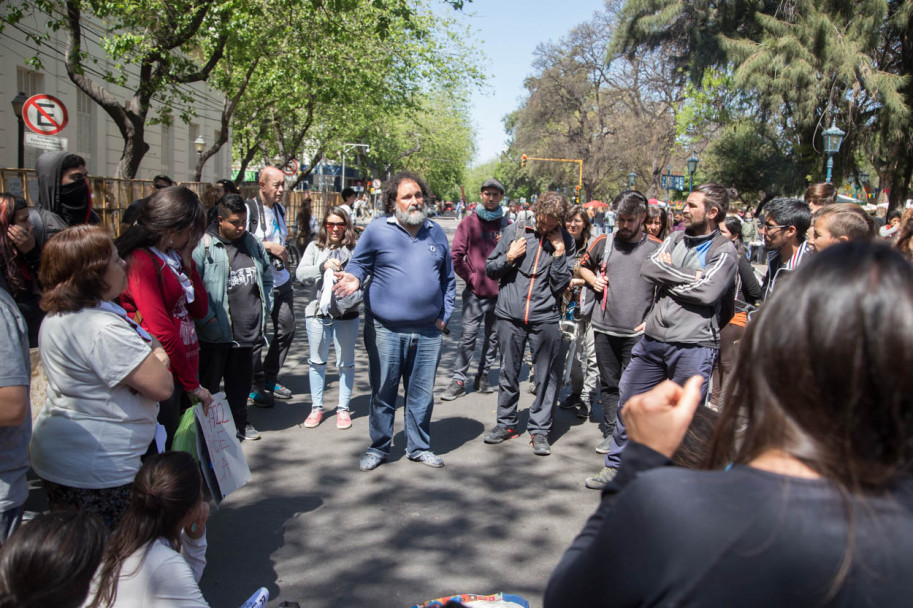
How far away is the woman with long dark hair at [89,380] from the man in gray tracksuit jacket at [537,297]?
10.4 ft

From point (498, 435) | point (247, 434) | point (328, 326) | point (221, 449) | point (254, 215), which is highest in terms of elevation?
point (254, 215)

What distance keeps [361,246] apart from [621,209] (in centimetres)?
193

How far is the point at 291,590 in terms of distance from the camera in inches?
137

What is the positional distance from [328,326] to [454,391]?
159 cm

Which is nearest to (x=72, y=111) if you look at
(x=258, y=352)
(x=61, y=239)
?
(x=258, y=352)

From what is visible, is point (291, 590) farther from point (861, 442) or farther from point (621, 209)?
point (621, 209)

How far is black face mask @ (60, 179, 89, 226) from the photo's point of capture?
5609 mm

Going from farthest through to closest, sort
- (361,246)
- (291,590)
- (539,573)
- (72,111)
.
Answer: (72,111), (361,246), (539,573), (291,590)

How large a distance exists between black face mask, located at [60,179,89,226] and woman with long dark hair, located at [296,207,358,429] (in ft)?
5.77

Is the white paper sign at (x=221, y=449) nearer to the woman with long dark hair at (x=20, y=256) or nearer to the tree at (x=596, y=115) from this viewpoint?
the woman with long dark hair at (x=20, y=256)

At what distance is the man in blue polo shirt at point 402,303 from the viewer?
195 inches

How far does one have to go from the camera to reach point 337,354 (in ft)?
19.6

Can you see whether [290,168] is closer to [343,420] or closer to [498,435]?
[343,420]

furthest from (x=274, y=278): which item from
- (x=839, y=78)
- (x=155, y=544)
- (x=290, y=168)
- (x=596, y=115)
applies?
(x=596, y=115)
